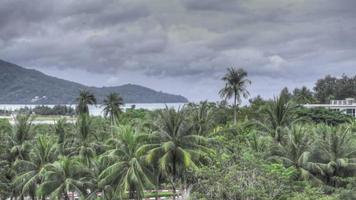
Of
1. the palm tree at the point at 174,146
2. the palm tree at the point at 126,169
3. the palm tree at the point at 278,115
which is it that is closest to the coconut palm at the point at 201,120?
the palm tree at the point at 174,146

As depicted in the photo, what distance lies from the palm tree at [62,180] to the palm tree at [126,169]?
1.67m

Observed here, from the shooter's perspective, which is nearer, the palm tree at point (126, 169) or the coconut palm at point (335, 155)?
the palm tree at point (126, 169)

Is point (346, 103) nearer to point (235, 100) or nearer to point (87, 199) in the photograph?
point (235, 100)

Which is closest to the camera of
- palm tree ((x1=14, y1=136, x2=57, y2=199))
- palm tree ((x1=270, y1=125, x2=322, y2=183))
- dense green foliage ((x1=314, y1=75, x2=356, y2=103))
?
palm tree ((x1=270, y1=125, x2=322, y2=183))

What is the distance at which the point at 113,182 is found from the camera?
106 ft

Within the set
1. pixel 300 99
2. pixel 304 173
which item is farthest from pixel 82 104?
pixel 304 173

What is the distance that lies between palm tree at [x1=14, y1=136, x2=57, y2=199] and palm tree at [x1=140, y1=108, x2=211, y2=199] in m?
8.95

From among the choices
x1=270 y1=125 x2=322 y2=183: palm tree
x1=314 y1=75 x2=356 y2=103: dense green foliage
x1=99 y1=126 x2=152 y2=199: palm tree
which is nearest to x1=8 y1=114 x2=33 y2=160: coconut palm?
x1=99 y1=126 x2=152 y2=199: palm tree

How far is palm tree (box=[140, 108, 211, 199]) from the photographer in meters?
32.1

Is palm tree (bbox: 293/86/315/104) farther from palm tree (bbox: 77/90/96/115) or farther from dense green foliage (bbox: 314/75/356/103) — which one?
palm tree (bbox: 77/90/96/115)

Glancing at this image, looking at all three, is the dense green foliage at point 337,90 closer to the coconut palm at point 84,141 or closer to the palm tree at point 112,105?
the palm tree at point 112,105

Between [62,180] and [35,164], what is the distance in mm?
4800

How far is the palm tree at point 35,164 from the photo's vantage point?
3531 cm

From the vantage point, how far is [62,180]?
32.8 metres
